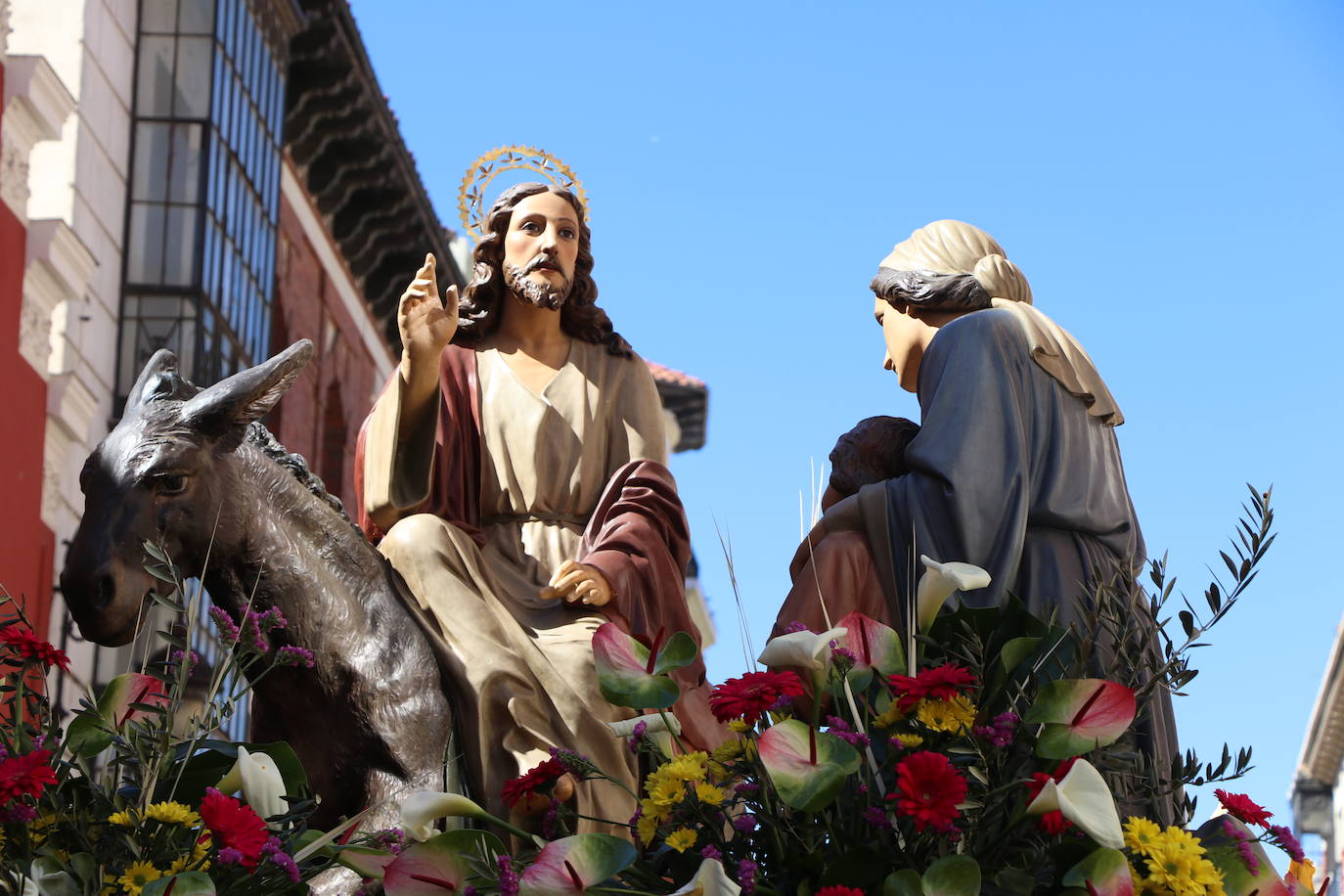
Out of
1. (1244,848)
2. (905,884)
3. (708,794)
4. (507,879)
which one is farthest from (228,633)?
(1244,848)

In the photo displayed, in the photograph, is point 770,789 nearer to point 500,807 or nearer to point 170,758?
point 170,758

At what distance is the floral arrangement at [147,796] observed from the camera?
4797 mm

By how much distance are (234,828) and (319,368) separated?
2831cm

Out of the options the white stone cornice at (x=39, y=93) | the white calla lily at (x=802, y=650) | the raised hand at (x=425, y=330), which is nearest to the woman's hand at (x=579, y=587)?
the raised hand at (x=425, y=330)

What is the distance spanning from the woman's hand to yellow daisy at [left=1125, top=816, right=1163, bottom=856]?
2837mm

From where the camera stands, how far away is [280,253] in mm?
30469

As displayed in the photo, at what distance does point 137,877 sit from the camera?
4777mm

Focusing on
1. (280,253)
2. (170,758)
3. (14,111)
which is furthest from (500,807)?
(280,253)

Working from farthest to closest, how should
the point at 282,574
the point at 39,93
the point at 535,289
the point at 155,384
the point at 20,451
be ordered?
the point at 39,93 → the point at 20,451 → the point at 535,289 → the point at 155,384 → the point at 282,574

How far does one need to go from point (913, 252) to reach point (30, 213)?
16963 millimetres

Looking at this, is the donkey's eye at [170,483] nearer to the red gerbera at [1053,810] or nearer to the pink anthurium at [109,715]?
the pink anthurium at [109,715]

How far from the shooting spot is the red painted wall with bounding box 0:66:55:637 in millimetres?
20281

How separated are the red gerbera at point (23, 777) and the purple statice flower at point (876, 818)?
1.52 meters

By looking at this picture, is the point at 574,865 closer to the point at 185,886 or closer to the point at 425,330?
the point at 185,886
